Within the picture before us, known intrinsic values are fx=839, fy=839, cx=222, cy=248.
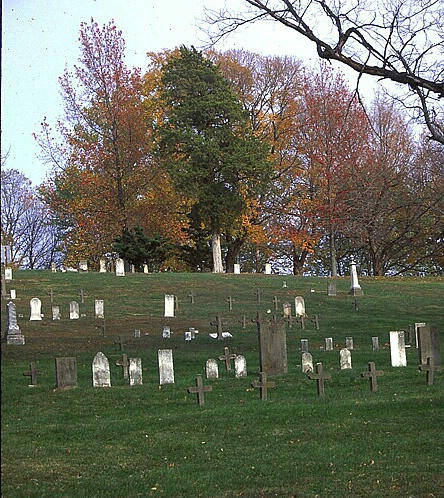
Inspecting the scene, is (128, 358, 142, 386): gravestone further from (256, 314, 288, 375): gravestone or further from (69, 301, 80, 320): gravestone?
(69, 301, 80, 320): gravestone

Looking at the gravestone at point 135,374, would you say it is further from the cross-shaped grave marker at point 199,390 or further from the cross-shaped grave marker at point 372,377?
the cross-shaped grave marker at point 372,377

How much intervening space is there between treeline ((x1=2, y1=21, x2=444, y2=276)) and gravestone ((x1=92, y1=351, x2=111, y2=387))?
77.6 feet

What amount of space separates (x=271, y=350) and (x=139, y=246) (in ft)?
76.3

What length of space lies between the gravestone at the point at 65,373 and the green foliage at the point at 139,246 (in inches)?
931

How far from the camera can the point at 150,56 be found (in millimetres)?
48344

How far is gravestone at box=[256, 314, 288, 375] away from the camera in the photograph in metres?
14.0

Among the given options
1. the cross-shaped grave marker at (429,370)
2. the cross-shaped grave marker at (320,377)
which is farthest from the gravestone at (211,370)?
the cross-shaped grave marker at (429,370)

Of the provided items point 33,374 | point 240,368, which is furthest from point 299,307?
point 33,374

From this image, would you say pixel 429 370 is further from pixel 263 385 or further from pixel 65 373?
pixel 65 373

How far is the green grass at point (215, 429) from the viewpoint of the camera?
7.77 meters

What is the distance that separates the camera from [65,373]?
41.8 ft

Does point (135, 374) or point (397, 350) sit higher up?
point (397, 350)

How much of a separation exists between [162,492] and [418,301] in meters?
21.3

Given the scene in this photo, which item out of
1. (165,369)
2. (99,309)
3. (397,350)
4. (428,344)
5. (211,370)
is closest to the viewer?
(165,369)
